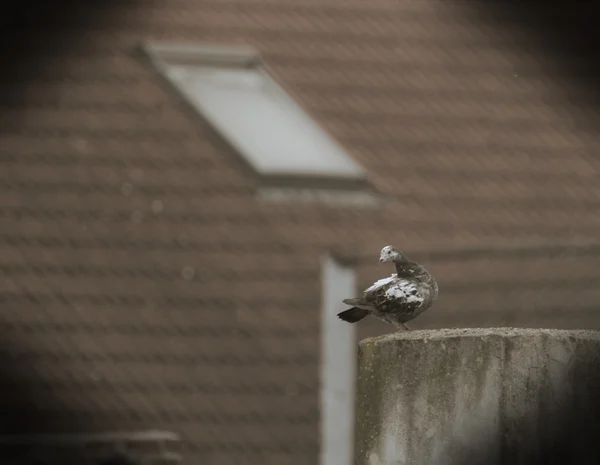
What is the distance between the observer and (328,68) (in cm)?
769

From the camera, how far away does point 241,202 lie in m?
7.51

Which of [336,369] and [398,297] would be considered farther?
[336,369]

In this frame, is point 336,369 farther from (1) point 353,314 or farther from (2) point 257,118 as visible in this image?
(1) point 353,314

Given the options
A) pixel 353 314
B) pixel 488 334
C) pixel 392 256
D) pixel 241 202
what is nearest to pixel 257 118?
pixel 241 202

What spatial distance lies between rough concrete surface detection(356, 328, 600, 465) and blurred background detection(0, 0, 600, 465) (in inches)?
189

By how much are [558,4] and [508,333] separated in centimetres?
575

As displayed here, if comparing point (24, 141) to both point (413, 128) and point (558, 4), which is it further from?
point (558, 4)

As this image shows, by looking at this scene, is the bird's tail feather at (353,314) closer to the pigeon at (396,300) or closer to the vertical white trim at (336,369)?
the pigeon at (396,300)

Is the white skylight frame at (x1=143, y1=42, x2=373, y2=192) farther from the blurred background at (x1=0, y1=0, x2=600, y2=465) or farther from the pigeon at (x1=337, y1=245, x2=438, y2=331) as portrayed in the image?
the pigeon at (x1=337, y1=245, x2=438, y2=331)

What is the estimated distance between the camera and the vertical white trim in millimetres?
7449

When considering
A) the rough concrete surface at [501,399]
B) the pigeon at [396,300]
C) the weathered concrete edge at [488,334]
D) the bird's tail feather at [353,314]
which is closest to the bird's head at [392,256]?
the pigeon at [396,300]

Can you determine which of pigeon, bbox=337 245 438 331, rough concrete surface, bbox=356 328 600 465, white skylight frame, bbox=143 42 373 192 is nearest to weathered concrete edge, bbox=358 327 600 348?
rough concrete surface, bbox=356 328 600 465

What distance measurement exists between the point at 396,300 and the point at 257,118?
13.7 ft

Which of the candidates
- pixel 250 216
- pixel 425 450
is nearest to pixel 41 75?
pixel 250 216
